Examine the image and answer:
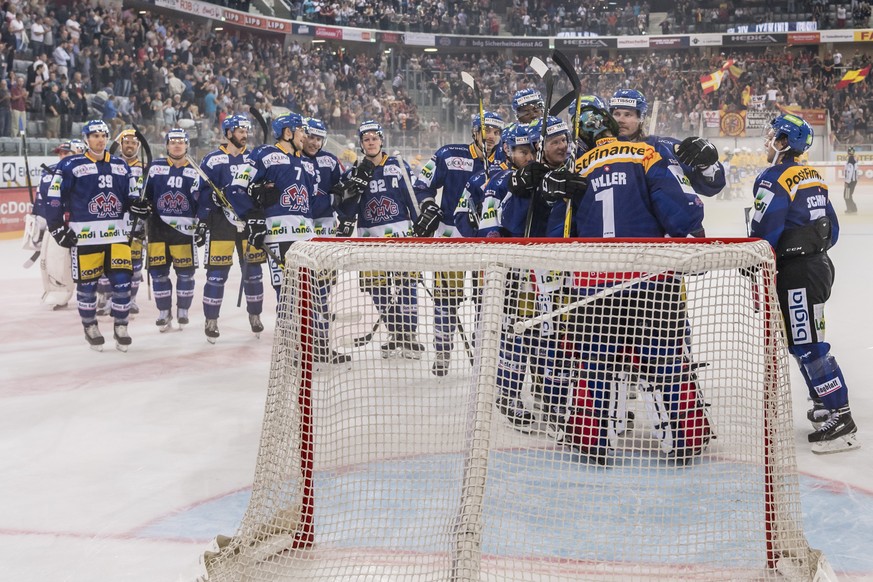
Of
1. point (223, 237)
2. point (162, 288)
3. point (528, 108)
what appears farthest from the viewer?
point (162, 288)

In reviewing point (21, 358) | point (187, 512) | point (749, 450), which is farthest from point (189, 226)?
point (749, 450)

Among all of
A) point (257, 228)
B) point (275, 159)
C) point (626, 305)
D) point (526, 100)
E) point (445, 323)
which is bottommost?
point (445, 323)

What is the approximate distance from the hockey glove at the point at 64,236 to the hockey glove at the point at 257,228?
1.12 m

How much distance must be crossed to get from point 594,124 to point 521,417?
1.58 metres

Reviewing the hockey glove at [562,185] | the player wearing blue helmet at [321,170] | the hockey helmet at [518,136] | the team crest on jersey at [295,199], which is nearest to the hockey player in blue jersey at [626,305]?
the hockey glove at [562,185]

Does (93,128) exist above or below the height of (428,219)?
above

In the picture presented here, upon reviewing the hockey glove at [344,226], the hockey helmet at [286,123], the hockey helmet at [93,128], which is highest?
the hockey helmet at [286,123]

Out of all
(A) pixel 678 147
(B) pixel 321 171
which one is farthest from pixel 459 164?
(A) pixel 678 147

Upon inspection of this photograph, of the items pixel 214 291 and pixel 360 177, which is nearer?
pixel 360 177

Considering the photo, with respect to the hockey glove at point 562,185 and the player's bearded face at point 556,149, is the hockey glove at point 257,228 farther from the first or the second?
the hockey glove at point 562,185

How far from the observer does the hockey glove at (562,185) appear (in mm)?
3387

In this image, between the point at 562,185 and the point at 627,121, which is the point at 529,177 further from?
the point at 627,121

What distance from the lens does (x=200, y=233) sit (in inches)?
247

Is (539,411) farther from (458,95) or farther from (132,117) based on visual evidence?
(458,95)
